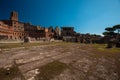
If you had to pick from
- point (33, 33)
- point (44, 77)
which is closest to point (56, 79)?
point (44, 77)

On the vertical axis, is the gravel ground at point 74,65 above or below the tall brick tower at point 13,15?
below

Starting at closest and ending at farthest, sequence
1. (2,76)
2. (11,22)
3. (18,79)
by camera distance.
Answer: (18,79) → (2,76) → (11,22)

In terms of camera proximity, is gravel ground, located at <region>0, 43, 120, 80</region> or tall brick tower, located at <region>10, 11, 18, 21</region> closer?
gravel ground, located at <region>0, 43, 120, 80</region>

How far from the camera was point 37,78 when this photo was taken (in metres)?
2.97

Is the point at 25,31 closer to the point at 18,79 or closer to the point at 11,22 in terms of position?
the point at 11,22

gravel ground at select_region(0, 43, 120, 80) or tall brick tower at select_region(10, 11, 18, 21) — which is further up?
tall brick tower at select_region(10, 11, 18, 21)

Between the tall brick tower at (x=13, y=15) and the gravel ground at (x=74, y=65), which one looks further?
the tall brick tower at (x=13, y=15)

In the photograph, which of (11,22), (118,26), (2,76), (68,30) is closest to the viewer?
(2,76)

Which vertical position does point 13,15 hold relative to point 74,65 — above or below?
above

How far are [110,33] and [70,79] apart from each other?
6986cm

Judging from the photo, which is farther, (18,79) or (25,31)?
(25,31)

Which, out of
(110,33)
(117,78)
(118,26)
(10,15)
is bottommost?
(117,78)

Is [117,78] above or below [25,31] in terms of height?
below

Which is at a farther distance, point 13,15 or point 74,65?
point 13,15
